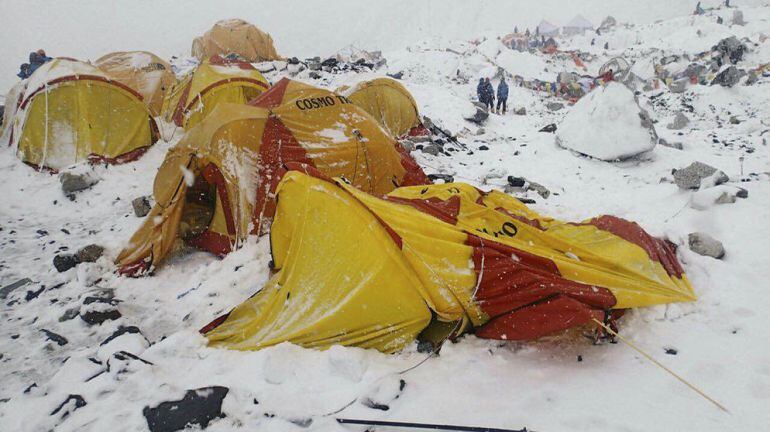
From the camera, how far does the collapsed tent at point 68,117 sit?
833 centimetres

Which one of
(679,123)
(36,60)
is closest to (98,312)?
(36,60)

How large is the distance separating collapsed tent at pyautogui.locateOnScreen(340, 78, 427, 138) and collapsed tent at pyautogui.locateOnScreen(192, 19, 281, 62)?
9675mm

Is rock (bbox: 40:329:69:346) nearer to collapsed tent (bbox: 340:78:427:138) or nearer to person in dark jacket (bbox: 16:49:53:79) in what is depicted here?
collapsed tent (bbox: 340:78:427:138)

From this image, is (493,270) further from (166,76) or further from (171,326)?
(166,76)

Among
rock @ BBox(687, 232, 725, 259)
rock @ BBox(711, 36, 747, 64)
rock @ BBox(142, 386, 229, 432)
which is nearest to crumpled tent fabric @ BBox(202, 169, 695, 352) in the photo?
rock @ BBox(142, 386, 229, 432)

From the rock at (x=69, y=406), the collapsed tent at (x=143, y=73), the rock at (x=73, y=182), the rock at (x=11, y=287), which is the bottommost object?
the rock at (x=11, y=287)

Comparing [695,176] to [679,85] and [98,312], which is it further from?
[679,85]

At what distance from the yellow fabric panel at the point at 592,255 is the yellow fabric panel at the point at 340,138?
2.23 meters

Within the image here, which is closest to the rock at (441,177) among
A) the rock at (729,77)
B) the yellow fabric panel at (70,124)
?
the yellow fabric panel at (70,124)

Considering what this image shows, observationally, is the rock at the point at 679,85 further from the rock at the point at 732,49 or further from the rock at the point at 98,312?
the rock at the point at 98,312

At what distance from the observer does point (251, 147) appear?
5793 mm

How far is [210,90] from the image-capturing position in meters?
10.4

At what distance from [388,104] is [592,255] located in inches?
326

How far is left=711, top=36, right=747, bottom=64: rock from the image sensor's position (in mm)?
19891
